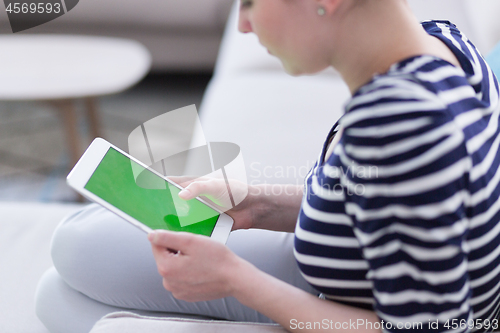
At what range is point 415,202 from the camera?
1.41 feet

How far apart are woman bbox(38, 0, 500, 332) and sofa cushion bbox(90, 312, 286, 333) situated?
0.04m

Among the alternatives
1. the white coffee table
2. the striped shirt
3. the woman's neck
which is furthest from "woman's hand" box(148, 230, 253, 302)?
the white coffee table

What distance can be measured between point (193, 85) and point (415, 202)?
185cm

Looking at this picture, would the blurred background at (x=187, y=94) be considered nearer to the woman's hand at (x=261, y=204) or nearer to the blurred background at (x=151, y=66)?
the blurred background at (x=151, y=66)

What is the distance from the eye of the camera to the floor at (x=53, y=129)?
1.66 meters

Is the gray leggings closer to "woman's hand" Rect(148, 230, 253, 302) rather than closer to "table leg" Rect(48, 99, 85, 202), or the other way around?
"woman's hand" Rect(148, 230, 253, 302)

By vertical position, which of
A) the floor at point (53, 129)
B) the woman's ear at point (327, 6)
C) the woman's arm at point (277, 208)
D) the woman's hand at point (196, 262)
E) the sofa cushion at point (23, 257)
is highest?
the woman's ear at point (327, 6)

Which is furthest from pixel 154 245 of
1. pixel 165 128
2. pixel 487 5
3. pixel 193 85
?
pixel 193 85

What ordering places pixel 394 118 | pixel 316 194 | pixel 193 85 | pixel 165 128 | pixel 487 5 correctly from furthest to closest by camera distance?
1. pixel 193 85
2. pixel 165 128
3. pixel 487 5
4. pixel 316 194
5. pixel 394 118

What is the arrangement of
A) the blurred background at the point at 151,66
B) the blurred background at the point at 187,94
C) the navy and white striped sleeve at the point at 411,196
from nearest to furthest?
the navy and white striped sleeve at the point at 411,196 → the blurred background at the point at 187,94 → the blurred background at the point at 151,66

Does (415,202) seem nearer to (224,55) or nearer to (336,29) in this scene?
(336,29)

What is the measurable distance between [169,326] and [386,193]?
1.13 ft

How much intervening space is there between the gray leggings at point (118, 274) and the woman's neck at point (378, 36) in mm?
337

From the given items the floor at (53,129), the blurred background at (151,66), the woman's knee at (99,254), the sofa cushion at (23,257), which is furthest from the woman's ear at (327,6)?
the blurred background at (151,66)
